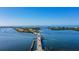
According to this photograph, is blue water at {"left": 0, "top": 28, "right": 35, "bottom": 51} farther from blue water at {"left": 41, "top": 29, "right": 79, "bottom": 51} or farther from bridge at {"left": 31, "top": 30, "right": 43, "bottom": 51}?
blue water at {"left": 41, "top": 29, "right": 79, "bottom": 51}

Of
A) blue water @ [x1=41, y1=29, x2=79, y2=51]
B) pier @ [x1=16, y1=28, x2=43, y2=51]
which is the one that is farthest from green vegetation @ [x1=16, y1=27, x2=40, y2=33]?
blue water @ [x1=41, y1=29, x2=79, y2=51]

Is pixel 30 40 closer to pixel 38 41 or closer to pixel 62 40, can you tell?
pixel 38 41

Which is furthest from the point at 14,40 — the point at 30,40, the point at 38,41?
the point at 38,41

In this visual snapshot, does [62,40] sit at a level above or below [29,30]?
below

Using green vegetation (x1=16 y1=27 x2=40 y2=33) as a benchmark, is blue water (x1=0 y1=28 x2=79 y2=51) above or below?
below

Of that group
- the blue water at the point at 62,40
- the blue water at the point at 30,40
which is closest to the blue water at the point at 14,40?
the blue water at the point at 30,40

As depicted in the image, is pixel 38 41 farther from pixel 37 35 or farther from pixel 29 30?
pixel 29 30

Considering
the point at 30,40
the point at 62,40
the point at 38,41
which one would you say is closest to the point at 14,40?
the point at 30,40
